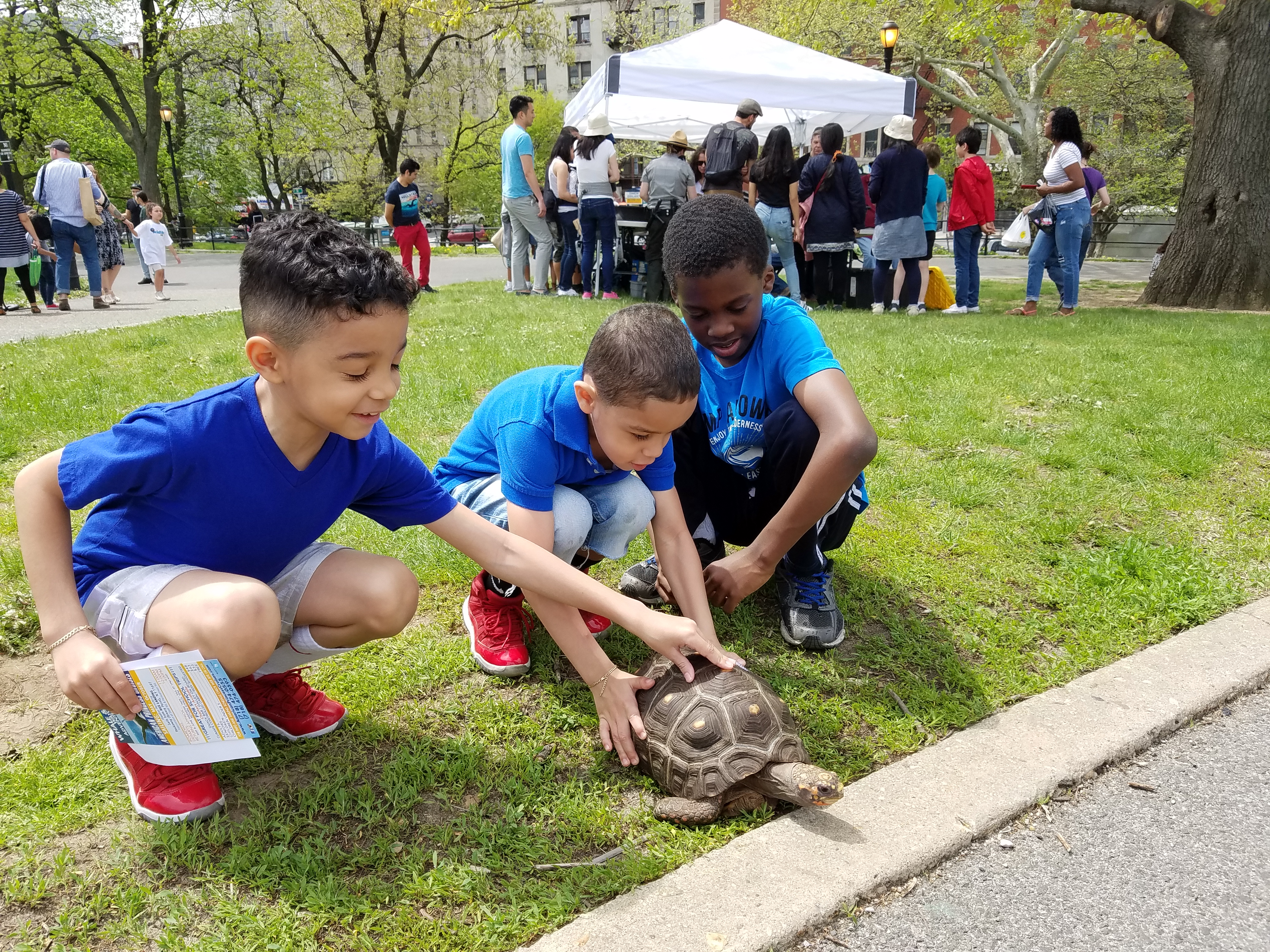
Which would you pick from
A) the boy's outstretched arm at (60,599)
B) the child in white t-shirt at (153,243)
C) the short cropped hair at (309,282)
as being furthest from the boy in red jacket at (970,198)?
the child in white t-shirt at (153,243)

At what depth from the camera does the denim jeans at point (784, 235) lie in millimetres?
9391

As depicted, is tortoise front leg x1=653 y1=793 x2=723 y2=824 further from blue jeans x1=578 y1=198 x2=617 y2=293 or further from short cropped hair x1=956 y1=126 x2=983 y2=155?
short cropped hair x1=956 y1=126 x2=983 y2=155

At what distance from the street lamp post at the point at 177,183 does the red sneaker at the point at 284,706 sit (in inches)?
1366

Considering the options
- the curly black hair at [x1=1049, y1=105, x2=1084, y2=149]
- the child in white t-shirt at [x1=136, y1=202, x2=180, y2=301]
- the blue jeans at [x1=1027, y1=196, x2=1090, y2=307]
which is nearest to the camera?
the curly black hair at [x1=1049, y1=105, x2=1084, y2=149]

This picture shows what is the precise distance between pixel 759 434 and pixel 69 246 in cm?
1192

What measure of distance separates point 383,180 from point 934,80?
2377 centimetres

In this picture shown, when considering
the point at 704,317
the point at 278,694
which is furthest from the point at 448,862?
the point at 704,317

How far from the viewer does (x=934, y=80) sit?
35375mm

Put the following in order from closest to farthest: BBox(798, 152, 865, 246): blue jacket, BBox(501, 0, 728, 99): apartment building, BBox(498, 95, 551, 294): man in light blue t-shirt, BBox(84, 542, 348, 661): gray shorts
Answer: BBox(84, 542, 348, 661): gray shorts < BBox(798, 152, 865, 246): blue jacket < BBox(498, 95, 551, 294): man in light blue t-shirt < BBox(501, 0, 728, 99): apartment building

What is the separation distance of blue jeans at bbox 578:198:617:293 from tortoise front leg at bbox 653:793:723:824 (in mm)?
9389

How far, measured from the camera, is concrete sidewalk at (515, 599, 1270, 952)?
172cm

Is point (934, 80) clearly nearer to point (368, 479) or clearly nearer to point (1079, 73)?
point (1079, 73)

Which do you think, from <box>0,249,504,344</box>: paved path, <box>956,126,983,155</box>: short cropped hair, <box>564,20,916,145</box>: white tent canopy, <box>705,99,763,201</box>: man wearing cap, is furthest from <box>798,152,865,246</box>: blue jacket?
<box>0,249,504,344</box>: paved path

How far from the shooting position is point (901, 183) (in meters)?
9.52
